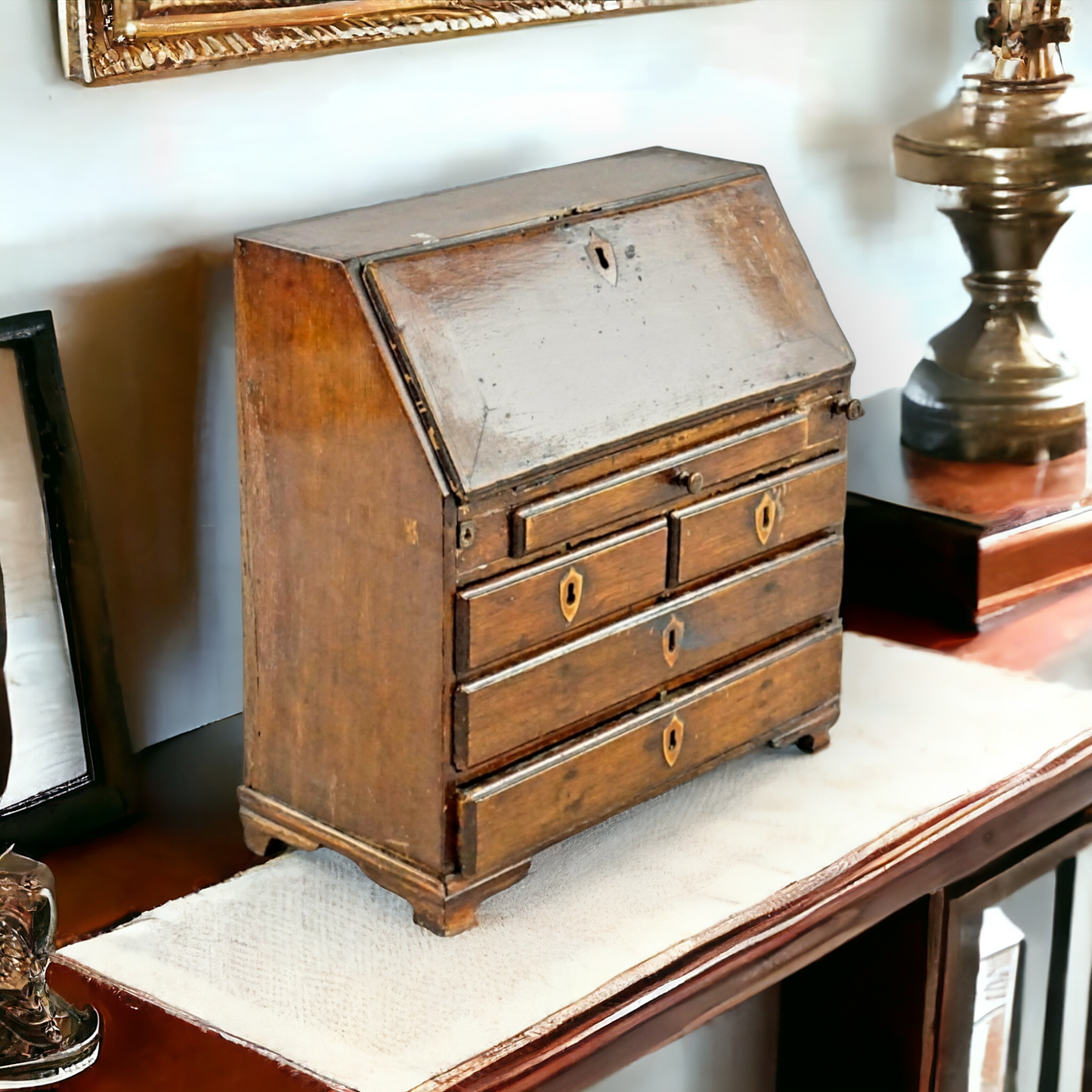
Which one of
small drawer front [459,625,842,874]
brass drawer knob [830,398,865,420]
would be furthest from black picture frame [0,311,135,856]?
brass drawer knob [830,398,865,420]

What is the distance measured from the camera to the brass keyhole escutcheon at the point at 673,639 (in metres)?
1.32

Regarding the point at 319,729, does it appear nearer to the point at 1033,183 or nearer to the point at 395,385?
the point at 395,385

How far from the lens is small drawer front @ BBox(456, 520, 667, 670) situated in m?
1.17

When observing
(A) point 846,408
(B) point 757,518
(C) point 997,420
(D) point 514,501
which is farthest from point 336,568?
(C) point 997,420

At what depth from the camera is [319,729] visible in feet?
4.17

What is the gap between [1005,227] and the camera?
6.24 ft

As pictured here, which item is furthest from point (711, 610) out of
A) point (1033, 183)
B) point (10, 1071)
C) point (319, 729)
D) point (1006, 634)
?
point (1033, 183)

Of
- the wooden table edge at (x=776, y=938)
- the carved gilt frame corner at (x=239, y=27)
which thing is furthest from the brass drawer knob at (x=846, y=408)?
the carved gilt frame corner at (x=239, y=27)

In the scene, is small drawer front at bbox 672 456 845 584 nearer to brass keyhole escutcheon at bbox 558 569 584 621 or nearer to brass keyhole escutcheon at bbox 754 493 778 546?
brass keyhole escutcheon at bbox 754 493 778 546

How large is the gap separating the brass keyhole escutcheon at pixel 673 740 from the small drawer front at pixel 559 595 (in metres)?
0.11

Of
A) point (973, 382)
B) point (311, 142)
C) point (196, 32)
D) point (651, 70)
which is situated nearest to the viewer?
point (196, 32)

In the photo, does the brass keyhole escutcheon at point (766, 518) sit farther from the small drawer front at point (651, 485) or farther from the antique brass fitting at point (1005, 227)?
the antique brass fitting at point (1005, 227)

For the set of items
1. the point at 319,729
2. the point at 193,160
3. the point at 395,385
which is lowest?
the point at 319,729

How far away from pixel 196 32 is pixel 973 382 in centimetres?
101
